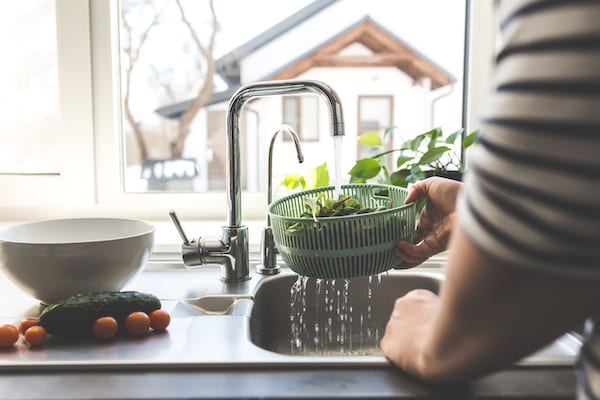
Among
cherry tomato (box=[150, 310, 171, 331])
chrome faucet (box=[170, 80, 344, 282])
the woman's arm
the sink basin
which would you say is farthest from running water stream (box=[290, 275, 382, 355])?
the woman's arm

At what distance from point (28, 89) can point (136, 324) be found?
3.13 ft

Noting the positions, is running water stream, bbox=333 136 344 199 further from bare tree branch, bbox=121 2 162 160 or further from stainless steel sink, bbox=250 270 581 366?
bare tree branch, bbox=121 2 162 160

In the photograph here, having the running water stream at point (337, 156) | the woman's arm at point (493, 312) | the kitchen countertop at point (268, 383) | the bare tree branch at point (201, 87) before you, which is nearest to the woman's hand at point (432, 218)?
the running water stream at point (337, 156)

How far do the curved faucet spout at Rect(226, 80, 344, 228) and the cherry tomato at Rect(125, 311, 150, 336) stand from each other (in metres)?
0.33

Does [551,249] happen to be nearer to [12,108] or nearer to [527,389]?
[527,389]

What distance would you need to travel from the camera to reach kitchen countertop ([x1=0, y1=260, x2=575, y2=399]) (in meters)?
0.64

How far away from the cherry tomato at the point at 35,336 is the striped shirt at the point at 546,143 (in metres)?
0.62

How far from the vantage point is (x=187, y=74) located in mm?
1591

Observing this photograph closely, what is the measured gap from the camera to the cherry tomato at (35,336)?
0.79 m

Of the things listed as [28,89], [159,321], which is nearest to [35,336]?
[159,321]

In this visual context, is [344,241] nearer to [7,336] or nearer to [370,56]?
[7,336]

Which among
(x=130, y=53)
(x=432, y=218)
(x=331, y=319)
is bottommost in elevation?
(x=331, y=319)

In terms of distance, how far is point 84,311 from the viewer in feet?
2.69

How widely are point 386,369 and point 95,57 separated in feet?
3.63
